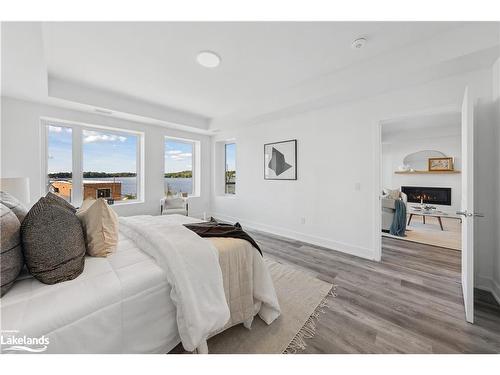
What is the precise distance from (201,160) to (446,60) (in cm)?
465

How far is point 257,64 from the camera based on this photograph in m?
2.45

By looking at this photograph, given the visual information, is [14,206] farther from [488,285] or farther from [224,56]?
[488,285]

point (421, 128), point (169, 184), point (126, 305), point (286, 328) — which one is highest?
point (421, 128)

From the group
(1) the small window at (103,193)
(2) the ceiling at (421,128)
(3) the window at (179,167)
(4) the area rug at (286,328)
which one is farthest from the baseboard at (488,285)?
(1) the small window at (103,193)

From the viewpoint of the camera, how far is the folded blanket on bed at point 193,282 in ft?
3.76

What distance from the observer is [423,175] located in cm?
620

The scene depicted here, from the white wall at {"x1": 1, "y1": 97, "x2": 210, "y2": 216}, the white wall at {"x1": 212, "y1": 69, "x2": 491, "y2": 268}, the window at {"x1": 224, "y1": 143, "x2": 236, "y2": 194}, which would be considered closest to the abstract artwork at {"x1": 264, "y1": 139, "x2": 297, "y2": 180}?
the white wall at {"x1": 212, "y1": 69, "x2": 491, "y2": 268}

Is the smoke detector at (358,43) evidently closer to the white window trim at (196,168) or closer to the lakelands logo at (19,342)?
the lakelands logo at (19,342)

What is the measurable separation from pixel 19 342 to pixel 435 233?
5.80 m

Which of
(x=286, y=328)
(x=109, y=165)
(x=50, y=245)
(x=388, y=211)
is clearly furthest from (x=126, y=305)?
(x=388, y=211)

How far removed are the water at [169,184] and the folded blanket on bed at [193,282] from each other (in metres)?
3.26

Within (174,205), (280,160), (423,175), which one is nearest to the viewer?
(280,160)

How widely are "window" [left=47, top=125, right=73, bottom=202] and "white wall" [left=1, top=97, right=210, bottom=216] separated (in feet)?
0.62
